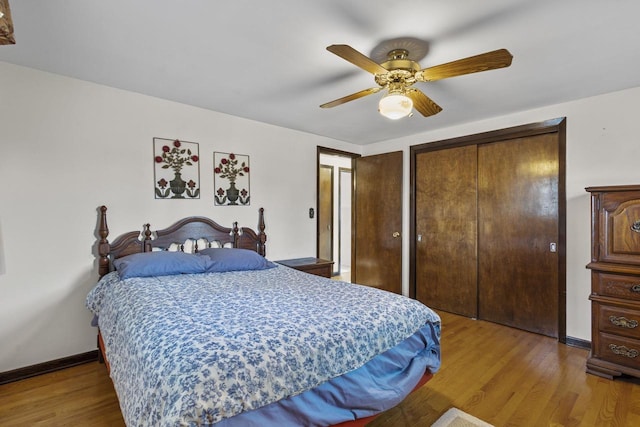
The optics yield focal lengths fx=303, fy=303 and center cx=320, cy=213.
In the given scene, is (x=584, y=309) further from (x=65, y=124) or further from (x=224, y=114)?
(x=65, y=124)

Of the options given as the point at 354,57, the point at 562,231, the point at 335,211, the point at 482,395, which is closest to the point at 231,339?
the point at 354,57

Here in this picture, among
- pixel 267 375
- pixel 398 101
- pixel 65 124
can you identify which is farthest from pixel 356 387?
pixel 65 124

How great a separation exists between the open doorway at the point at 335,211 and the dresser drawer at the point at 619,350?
3689 mm

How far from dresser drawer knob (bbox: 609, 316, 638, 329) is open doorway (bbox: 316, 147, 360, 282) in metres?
3.76

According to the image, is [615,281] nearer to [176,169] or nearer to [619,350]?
[619,350]

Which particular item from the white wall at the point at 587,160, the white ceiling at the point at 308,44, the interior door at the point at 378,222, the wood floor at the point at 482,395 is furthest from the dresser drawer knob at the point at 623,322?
the interior door at the point at 378,222

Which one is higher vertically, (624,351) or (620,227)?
(620,227)

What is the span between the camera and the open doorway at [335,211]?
226 inches

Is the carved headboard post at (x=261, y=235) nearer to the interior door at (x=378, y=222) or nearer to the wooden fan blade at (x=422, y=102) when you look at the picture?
the interior door at (x=378, y=222)

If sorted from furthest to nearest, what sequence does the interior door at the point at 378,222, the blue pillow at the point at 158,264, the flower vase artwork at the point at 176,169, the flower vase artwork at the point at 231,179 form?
the interior door at the point at 378,222, the flower vase artwork at the point at 231,179, the flower vase artwork at the point at 176,169, the blue pillow at the point at 158,264

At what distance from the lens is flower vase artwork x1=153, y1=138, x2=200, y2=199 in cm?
304

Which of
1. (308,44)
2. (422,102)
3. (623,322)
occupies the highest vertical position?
(308,44)

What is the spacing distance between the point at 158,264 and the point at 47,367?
1191 mm

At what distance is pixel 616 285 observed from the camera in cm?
→ 244
